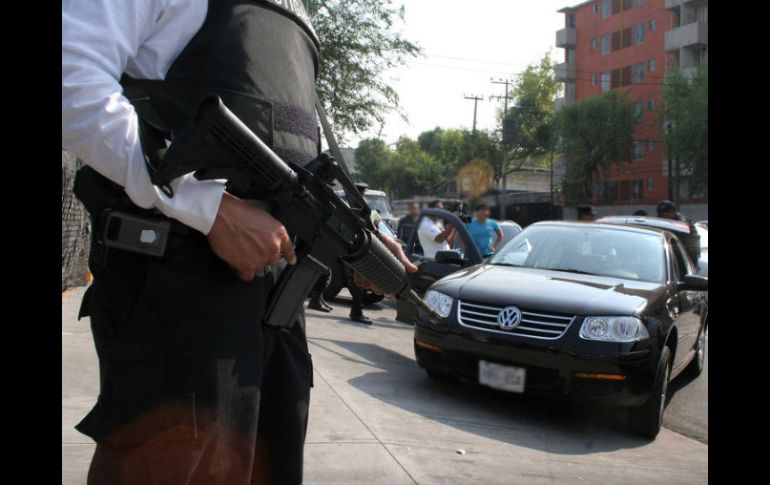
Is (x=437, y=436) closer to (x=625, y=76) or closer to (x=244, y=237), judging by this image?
(x=244, y=237)

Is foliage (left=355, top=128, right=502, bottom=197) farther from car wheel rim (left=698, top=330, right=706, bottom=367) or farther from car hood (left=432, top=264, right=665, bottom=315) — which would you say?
car wheel rim (left=698, top=330, right=706, bottom=367)

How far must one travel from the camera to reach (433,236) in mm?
6852

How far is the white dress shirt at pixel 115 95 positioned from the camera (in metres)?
1.27

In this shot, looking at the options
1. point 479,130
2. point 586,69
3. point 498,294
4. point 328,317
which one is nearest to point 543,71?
point 479,130

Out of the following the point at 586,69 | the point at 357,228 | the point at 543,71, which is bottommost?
the point at 357,228

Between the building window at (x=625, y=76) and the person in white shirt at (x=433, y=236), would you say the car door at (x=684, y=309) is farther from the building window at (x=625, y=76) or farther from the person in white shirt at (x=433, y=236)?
the building window at (x=625, y=76)

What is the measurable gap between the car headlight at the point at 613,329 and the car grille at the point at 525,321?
0.12 metres

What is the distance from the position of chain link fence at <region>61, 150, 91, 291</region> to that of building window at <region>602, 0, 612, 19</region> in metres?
48.6

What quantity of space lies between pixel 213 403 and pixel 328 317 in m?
7.22
